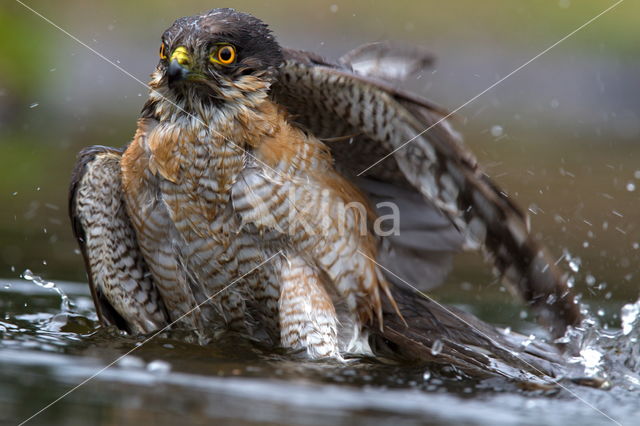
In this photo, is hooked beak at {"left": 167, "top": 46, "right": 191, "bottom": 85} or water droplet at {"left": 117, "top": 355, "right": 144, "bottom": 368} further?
hooked beak at {"left": 167, "top": 46, "right": 191, "bottom": 85}

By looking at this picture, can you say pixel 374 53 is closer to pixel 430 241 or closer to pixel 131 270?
pixel 430 241

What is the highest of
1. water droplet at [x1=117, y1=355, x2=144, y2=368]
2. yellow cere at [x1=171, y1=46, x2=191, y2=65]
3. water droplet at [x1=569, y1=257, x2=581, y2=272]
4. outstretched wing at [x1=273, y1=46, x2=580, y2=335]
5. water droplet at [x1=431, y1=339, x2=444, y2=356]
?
yellow cere at [x1=171, y1=46, x2=191, y2=65]

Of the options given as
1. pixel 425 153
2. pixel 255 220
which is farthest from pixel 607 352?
pixel 255 220

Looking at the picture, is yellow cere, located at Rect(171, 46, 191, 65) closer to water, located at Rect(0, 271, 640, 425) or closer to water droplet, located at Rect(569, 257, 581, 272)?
water, located at Rect(0, 271, 640, 425)

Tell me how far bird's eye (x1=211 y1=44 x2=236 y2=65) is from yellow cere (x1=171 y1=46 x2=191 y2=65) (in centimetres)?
16

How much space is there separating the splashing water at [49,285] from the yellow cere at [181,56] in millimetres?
2241

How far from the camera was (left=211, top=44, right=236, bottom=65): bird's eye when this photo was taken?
214 inches

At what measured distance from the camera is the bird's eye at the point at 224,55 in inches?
214

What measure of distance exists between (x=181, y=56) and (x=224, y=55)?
0.86 feet

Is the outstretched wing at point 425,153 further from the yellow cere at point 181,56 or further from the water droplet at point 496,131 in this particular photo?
the water droplet at point 496,131

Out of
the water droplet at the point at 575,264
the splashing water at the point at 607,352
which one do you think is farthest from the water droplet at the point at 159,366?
the water droplet at the point at 575,264

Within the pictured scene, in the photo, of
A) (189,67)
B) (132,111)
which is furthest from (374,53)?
(132,111)

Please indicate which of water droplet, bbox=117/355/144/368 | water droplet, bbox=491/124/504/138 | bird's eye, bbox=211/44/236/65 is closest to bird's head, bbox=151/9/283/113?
bird's eye, bbox=211/44/236/65

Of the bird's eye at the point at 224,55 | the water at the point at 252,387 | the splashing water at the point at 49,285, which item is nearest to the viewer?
the water at the point at 252,387
